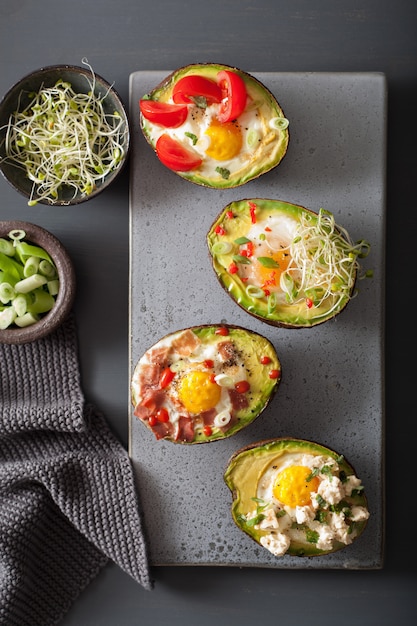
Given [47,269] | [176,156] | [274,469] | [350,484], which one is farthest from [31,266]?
[350,484]

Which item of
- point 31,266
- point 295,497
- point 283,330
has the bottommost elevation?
point 295,497

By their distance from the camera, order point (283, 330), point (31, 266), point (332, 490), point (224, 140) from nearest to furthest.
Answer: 1. point (332, 490)
2. point (224, 140)
3. point (31, 266)
4. point (283, 330)

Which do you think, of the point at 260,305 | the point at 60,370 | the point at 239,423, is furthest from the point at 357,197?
the point at 60,370

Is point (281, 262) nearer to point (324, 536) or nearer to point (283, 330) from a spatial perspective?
point (283, 330)

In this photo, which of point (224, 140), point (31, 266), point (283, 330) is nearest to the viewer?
point (224, 140)

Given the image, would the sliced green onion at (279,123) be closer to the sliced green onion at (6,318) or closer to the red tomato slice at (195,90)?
the red tomato slice at (195,90)

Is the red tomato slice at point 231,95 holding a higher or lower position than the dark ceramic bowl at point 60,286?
higher

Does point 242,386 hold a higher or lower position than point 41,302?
lower

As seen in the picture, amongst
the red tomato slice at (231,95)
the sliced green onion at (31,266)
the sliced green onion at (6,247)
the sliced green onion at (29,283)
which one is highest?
the red tomato slice at (231,95)

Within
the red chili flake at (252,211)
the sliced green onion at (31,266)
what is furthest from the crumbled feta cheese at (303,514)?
the sliced green onion at (31,266)
